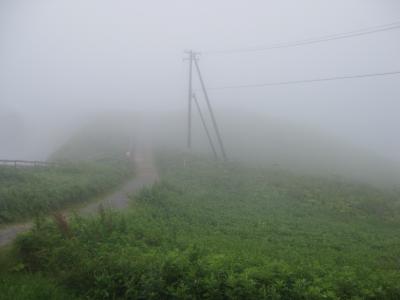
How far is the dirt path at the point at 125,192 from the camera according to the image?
1119 cm


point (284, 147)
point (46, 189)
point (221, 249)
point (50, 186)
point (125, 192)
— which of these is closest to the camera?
point (221, 249)

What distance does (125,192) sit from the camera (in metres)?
20.6

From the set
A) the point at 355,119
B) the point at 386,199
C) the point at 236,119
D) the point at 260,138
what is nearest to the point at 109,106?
the point at 236,119

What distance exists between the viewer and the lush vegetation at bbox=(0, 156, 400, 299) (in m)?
6.54

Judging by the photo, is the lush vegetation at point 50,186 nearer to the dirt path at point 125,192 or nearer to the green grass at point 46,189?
the green grass at point 46,189

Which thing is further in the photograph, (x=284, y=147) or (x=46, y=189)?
(x=284, y=147)

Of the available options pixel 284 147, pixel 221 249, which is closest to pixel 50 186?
pixel 221 249

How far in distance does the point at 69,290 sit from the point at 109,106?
3889 inches

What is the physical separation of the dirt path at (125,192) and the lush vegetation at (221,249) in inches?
55.7

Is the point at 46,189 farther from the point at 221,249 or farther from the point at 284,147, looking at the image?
the point at 284,147

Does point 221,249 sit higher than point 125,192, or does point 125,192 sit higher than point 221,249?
point 221,249

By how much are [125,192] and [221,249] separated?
12.1 m

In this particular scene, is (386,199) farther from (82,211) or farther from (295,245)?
(82,211)

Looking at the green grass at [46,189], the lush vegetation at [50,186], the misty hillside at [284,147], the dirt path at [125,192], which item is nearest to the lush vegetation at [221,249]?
the dirt path at [125,192]
